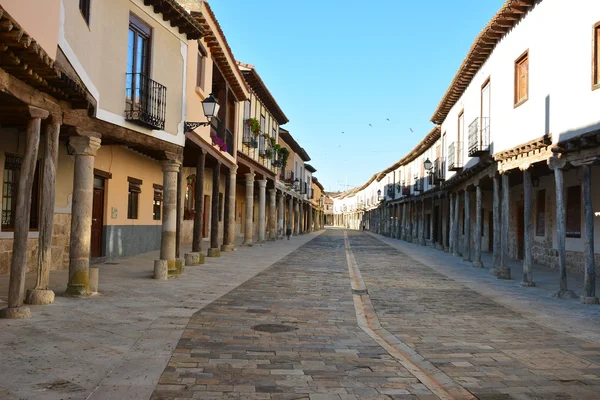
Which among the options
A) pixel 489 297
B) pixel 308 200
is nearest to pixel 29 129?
pixel 489 297

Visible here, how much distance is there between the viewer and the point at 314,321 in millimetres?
7117

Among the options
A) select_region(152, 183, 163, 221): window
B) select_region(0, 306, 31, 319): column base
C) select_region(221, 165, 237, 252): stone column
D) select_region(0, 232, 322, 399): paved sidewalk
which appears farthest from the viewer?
select_region(221, 165, 237, 252): stone column

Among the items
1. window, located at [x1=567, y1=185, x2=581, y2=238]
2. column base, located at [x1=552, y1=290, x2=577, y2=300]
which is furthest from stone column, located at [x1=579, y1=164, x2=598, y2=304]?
window, located at [x1=567, y1=185, x2=581, y2=238]

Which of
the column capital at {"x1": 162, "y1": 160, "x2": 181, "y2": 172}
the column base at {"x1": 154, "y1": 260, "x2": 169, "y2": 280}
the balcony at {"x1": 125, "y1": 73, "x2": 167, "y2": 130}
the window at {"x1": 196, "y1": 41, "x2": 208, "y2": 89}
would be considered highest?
the window at {"x1": 196, "y1": 41, "x2": 208, "y2": 89}

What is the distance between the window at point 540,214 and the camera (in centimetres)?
1662

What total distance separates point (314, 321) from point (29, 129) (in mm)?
4529

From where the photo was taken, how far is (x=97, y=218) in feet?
43.7

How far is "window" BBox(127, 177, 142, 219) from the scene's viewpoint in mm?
15211

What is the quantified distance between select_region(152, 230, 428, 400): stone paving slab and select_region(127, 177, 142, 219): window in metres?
7.62

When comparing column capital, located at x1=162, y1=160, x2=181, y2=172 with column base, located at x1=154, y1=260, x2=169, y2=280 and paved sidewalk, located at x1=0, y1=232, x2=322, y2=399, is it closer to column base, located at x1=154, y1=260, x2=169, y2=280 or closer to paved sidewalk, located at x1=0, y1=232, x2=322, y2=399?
column base, located at x1=154, y1=260, x2=169, y2=280

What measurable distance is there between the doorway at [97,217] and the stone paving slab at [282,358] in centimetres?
592

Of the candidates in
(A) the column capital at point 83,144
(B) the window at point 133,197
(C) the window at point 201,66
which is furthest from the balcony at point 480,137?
(A) the column capital at point 83,144

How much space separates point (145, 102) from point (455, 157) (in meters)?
13.0

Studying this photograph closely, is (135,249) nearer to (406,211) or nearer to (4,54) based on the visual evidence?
(4,54)
